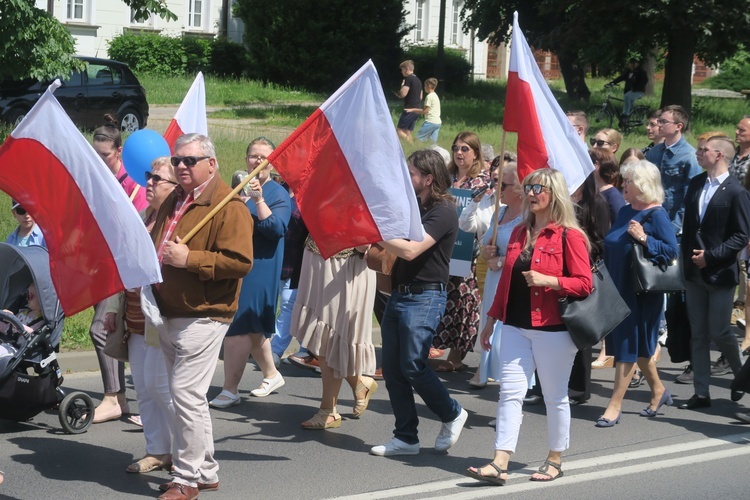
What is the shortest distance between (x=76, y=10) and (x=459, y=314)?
28690 millimetres

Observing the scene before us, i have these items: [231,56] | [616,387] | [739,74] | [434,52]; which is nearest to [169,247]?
[616,387]

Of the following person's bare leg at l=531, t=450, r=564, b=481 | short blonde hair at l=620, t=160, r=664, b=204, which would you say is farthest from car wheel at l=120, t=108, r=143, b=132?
person's bare leg at l=531, t=450, r=564, b=481

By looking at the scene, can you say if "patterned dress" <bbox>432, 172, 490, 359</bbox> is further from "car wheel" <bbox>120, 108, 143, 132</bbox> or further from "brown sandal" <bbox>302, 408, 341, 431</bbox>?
"car wheel" <bbox>120, 108, 143, 132</bbox>

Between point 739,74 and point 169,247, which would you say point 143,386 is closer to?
point 169,247

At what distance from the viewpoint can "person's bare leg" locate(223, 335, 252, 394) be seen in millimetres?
7762

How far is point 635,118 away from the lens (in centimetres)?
2914

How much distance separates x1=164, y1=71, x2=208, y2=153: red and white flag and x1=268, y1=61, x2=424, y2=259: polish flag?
2.39 m

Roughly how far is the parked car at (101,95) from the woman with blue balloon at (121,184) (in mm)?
11637

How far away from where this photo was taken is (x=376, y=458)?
6.75 metres

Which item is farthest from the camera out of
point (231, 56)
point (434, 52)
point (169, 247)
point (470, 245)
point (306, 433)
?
point (434, 52)

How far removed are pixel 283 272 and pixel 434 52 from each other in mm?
31963

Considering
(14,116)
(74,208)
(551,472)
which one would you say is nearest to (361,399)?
(551,472)

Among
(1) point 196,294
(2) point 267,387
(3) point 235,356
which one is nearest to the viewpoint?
(1) point 196,294

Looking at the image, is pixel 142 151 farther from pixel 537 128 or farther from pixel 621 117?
pixel 621 117
